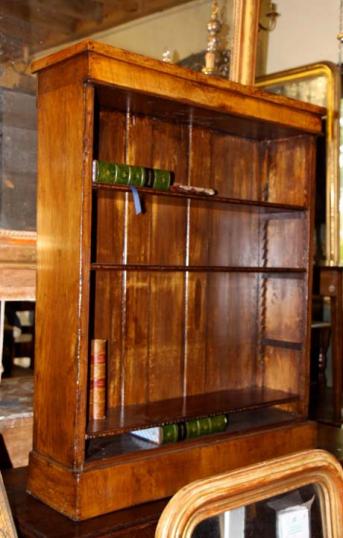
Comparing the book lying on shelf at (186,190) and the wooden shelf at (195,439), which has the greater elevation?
the book lying on shelf at (186,190)

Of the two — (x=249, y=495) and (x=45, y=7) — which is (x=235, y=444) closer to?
(x=249, y=495)

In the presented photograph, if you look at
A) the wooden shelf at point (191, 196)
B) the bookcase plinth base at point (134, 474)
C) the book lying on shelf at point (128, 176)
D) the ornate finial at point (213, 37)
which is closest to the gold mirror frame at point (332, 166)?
the ornate finial at point (213, 37)

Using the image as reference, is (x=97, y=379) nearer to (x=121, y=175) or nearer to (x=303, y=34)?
(x=121, y=175)

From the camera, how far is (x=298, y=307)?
2.83 meters

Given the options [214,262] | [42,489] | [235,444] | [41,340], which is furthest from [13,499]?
[214,262]

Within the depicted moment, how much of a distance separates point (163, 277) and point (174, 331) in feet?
0.74

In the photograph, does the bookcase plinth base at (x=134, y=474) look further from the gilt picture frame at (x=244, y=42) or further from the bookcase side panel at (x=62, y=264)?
the gilt picture frame at (x=244, y=42)

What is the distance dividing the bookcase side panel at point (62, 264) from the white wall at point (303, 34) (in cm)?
323

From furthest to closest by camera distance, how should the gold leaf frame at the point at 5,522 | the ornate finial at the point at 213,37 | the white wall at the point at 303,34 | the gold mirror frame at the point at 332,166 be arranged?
the white wall at the point at 303,34
the gold mirror frame at the point at 332,166
the ornate finial at the point at 213,37
the gold leaf frame at the point at 5,522

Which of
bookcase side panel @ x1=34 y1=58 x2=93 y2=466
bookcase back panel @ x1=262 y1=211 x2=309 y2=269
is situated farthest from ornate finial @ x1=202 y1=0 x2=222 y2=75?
bookcase side panel @ x1=34 y1=58 x2=93 y2=466

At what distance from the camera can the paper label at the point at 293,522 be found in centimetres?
163

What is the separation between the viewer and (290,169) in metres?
2.84

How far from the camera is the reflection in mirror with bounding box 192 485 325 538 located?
1.50 meters

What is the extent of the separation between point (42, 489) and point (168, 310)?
844 millimetres
